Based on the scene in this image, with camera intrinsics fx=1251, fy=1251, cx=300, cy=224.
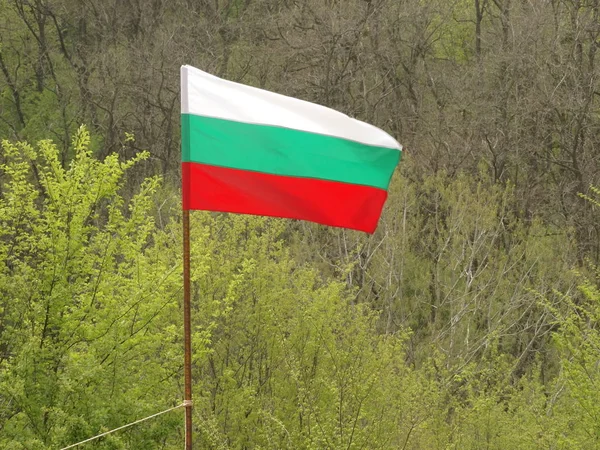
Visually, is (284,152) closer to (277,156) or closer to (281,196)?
(277,156)

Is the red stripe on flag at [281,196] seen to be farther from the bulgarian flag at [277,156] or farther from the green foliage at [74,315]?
the green foliage at [74,315]

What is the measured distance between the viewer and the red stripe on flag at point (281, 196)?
9.03m

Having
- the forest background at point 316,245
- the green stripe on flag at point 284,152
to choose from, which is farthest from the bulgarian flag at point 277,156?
the forest background at point 316,245

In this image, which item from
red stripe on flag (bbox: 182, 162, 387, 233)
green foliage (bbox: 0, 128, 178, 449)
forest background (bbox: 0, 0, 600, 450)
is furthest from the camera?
forest background (bbox: 0, 0, 600, 450)

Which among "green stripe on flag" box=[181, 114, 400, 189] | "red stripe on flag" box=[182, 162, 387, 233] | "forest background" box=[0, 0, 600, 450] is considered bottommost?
"forest background" box=[0, 0, 600, 450]

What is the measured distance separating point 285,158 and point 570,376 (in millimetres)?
10247

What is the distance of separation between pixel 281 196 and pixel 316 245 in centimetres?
2177

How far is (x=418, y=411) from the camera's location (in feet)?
60.4

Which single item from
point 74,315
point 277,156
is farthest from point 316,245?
point 277,156

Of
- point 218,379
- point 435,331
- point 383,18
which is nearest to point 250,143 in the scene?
point 218,379

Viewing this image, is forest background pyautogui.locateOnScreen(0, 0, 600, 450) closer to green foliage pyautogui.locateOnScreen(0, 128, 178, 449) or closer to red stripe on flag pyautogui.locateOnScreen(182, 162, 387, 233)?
green foliage pyautogui.locateOnScreen(0, 128, 178, 449)

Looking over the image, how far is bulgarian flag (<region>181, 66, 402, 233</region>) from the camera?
29.7 feet

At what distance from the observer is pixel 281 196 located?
925 cm

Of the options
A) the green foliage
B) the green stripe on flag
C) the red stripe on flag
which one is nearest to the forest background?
the green foliage
